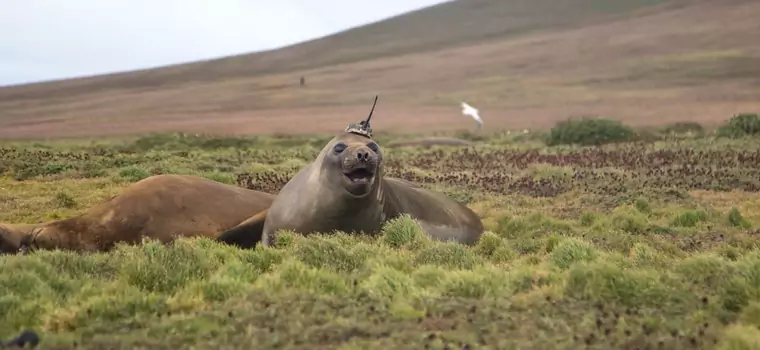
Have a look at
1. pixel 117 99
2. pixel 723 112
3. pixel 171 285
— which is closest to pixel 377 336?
pixel 171 285

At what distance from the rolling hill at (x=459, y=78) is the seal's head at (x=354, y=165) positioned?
167 ft

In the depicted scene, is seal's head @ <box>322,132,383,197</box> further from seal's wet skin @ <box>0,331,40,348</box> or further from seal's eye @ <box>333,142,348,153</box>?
seal's wet skin @ <box>0,331,40,348</box>

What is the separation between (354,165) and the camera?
9.69 metres

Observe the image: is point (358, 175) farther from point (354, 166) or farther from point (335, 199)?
point (335, 199)

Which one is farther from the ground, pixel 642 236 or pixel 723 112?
pixel 642 236

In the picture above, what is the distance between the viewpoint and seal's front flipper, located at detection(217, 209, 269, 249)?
33.5ft

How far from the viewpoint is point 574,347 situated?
5.40 metres

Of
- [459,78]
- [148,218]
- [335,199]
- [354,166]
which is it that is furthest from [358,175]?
[459,78]

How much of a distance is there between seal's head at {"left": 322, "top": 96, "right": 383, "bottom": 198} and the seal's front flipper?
109cm

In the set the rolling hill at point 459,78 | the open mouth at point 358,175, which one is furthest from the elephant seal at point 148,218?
the rolling hill at point 459,78

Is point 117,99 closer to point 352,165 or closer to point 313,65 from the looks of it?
point 313,65

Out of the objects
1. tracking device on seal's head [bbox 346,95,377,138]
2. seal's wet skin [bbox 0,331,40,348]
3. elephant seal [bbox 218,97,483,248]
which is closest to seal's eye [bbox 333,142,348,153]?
elephant seal [bbox 218,97,483,248]

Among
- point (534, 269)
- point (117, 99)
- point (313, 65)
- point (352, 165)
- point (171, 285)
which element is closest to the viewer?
point (171, 285)

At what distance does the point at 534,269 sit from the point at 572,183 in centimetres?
1193
